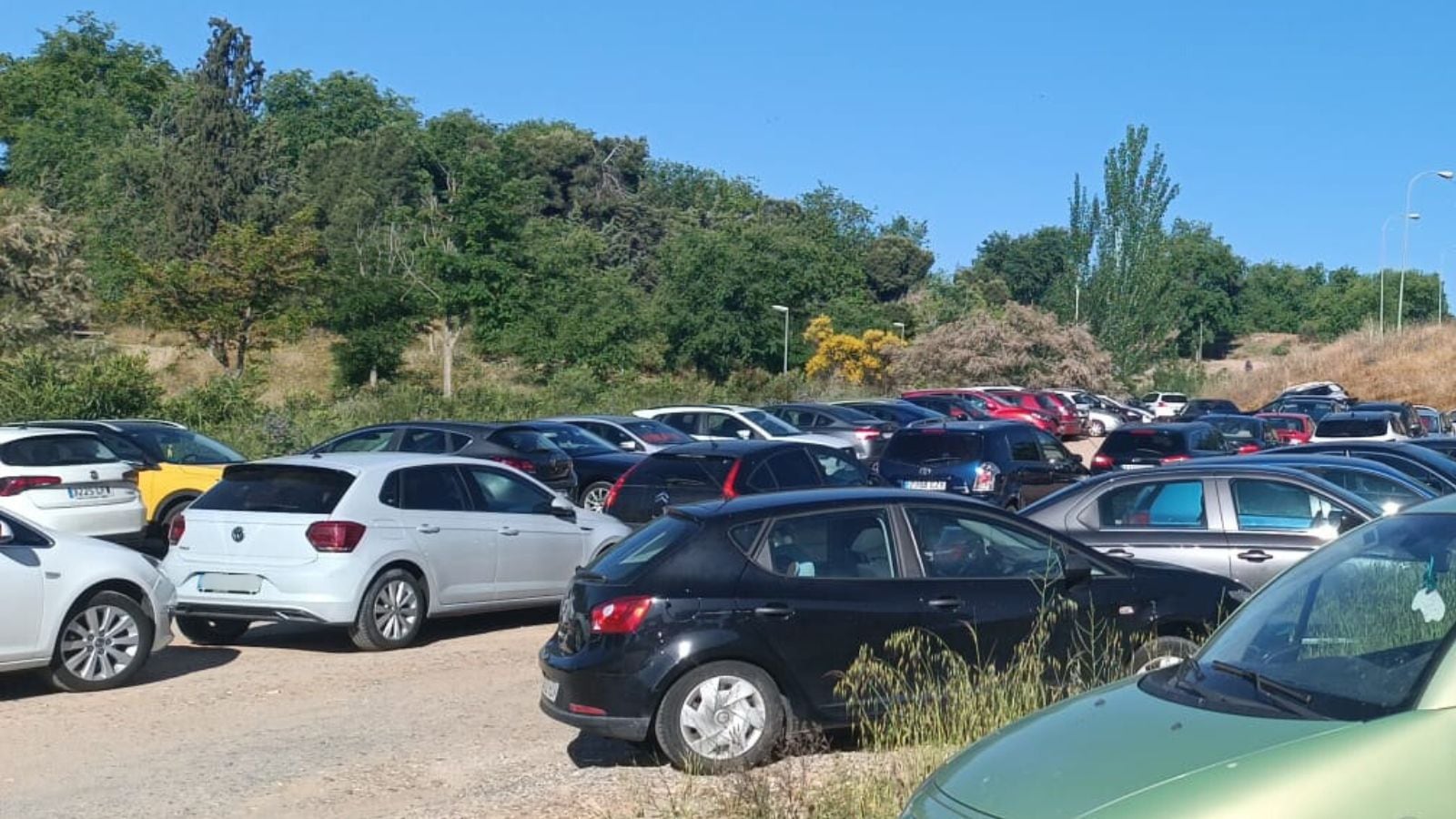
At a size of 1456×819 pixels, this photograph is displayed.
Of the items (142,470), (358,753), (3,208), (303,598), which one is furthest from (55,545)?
(3,208)

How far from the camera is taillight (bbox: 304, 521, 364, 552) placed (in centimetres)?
1155

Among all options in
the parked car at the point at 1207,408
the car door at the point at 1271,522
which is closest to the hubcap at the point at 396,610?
the car door at the point at 1271,522

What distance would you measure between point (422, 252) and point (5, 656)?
47.9 meters

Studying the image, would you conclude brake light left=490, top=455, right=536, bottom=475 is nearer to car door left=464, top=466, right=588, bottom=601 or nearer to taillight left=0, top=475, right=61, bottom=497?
taillight left=0, top=475, right=61, bottom=497

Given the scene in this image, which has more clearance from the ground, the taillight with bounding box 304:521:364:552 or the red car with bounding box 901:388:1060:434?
the red car with bounding box 901:388:1060:434

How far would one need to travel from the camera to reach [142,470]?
18.1 metres

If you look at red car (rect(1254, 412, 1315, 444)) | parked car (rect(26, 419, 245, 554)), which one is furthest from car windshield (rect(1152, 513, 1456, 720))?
red car (rect(1254, 412, 1315, 444))

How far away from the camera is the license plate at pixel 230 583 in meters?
11.6

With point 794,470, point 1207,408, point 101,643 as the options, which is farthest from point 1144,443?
point 1207,408

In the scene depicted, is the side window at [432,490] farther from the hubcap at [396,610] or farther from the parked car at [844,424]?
the parked car at [844,424]

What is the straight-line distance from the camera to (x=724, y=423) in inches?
1131

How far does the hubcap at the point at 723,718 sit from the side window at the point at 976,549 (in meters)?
1.30

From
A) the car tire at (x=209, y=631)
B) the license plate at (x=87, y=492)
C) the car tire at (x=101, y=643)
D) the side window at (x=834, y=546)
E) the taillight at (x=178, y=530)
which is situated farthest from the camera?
the license plate at (x=87, y=492)

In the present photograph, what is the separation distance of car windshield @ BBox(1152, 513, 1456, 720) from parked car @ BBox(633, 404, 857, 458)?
74.0 feet
